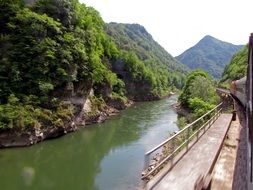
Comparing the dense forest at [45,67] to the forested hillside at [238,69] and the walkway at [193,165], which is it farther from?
the forested hillside at [238,69]

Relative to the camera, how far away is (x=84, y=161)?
99.4 ft

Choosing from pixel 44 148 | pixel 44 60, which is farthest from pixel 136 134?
pixel 44 60

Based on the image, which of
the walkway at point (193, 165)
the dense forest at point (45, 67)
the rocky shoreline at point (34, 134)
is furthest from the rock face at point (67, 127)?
the walkway at point (193, 165)

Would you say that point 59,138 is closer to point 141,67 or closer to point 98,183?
point 98,183

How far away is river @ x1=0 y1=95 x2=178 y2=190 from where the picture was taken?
23.8m

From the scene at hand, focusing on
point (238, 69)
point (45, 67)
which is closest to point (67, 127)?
point (45, 67)

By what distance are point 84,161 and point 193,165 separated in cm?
2210

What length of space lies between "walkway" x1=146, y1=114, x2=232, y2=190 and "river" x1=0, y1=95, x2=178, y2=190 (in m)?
10.2

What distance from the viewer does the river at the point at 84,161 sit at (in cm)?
2378

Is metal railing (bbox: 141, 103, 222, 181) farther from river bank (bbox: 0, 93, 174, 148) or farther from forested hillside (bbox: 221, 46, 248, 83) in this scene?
forested hillside (bbox: 221, 46, 248, 83)

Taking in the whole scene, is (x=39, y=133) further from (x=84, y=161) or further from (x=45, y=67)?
(x=45, y=67)

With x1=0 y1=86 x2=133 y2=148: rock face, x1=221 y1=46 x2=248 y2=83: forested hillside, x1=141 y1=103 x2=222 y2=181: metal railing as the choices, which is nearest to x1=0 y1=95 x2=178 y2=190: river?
x1=0 y1=86 x2=133 y2=148: rock face

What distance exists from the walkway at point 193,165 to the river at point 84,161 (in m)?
10.2

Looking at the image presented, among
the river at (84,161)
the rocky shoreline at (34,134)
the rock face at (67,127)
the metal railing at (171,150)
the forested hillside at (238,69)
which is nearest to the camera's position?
the metal railing at (171,150)
